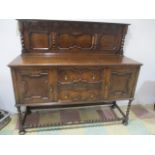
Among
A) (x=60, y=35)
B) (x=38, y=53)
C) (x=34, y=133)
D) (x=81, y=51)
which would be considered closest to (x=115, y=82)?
(x=81, y=51)

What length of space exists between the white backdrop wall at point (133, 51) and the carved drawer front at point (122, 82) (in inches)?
24.3

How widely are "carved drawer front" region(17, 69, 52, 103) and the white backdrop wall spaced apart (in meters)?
0.59

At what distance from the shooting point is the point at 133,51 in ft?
7.84

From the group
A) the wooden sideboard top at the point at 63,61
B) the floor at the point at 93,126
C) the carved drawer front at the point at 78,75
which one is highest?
the wooden sideboard top at the point at 63,61

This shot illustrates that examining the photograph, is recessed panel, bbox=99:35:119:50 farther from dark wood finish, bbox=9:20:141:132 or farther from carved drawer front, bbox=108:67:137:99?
carved drawer front, bbox=108:67:137:99

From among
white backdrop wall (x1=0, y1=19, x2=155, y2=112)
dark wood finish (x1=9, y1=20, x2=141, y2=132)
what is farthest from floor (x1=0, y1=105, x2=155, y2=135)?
white backdrop wall (x1=0, y1=19, x2=155, y2=112)

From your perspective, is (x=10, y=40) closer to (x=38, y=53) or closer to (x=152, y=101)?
(x=38, y=53)

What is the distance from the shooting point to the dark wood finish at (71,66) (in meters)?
1.68

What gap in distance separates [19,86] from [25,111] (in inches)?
28.8

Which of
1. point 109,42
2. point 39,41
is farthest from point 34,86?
point 109,42

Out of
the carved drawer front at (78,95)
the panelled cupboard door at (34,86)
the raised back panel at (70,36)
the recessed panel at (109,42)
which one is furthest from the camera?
the recessed panel at (109,42)

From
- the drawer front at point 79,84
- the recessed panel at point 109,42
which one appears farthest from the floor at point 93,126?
the recessed panel at point 109,42

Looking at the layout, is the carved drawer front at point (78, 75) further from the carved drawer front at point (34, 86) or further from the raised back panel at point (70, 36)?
the raised back panel at point (70, 36)
